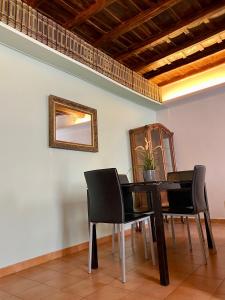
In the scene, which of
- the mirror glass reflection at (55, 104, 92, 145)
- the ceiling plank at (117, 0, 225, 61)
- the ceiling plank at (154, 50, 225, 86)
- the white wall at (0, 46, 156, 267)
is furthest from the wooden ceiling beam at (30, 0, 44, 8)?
the ceiling plank at (154, 50, 225, 86)

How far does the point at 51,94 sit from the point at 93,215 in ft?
5.37

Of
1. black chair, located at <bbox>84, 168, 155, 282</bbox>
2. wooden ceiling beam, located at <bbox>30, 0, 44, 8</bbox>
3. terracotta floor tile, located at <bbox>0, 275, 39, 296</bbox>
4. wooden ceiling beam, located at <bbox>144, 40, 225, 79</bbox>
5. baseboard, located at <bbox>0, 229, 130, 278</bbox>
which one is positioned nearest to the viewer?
terracotta floor tile, located at <bbox>0, 275, 39, 296</bbox>

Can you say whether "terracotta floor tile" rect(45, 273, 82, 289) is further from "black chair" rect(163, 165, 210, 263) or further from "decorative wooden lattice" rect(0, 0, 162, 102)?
"decorative wooden lattice" rect(0, 0, 162, 102)

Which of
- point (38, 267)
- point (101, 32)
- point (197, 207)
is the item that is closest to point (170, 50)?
point (101, 32)

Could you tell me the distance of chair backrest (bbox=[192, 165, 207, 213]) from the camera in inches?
86.7

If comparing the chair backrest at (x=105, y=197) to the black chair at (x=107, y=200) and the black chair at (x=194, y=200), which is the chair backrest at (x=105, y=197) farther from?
the black chair at (x=194, y=200)

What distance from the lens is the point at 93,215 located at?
2.09 metres

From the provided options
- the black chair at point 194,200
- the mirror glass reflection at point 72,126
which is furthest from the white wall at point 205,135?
the mirror glass reflection at point 72,126

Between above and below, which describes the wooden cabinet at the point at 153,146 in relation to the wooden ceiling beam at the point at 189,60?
below

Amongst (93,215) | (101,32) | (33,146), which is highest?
(101,32)

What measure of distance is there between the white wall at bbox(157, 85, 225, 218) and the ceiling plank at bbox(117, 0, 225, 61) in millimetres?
1305

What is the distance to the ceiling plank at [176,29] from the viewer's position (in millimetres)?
2849

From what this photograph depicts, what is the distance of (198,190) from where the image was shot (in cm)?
231

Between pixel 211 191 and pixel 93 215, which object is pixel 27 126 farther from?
pixel 211 191
